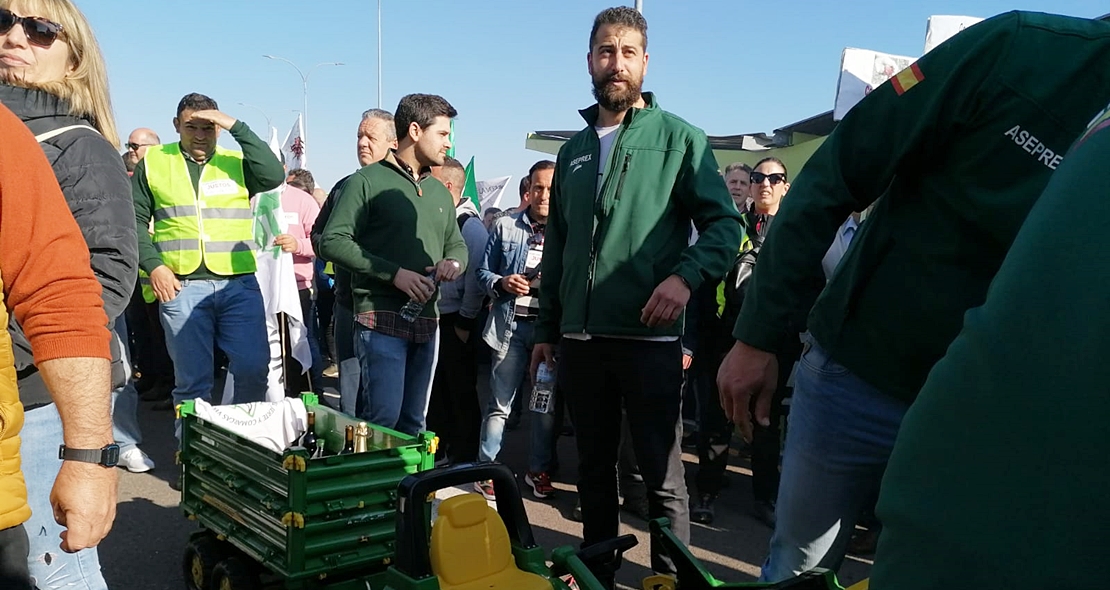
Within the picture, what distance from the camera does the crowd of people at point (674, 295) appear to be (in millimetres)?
567

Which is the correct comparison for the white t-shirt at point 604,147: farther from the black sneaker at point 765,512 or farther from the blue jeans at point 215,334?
the blue jeans at point 215,334

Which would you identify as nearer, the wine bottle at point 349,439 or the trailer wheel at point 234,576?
the trailer wheel at point 234,576

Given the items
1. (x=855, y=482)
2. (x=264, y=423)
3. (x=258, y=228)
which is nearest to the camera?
(x=855, y=482)

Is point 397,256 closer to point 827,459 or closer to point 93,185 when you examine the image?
point 93,185

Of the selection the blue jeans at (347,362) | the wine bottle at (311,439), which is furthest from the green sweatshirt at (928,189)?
the blue jeans at (347,362)

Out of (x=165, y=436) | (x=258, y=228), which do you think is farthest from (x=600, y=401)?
(x=165, y=436)

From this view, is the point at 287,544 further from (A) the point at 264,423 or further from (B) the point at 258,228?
(B) the point at 258,228

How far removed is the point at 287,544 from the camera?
2.93 meters

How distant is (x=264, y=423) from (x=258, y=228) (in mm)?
2483

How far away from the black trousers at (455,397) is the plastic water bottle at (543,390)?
1907 millimetres

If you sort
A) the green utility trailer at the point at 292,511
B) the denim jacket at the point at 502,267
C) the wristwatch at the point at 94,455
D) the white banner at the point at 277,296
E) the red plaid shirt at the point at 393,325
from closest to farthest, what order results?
the wristwatch at the point at 94,455 → the green utility trailer at the point at 292,511 → the red plaid shirt at the point at 393,325 → the denim jacket at the point at 502,267 → the white banner at the point at 277,296

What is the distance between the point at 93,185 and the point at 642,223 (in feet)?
5.92

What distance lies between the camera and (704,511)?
470 cm

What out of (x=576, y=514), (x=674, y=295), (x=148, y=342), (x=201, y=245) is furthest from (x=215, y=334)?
(x=674, y=295)
